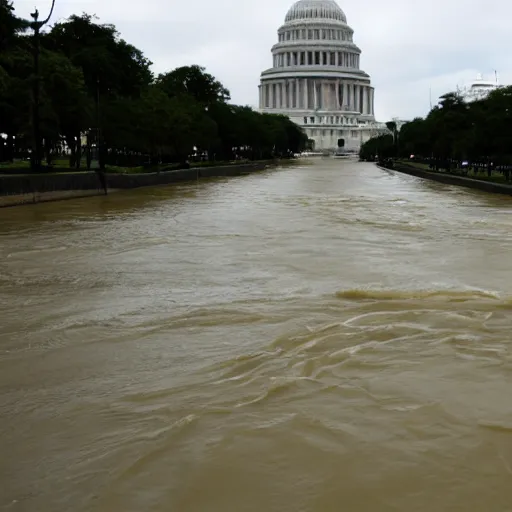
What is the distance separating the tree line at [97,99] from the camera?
4394cm

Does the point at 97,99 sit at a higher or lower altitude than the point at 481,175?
higher

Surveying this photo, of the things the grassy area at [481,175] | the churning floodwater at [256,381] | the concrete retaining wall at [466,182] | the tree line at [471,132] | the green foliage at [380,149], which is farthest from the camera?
the green foliage at [380,149]

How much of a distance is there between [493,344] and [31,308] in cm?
610

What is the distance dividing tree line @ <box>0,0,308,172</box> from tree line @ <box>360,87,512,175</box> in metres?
18.8

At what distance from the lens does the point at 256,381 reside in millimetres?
8102

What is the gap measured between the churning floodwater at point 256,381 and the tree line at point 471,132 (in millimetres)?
32503

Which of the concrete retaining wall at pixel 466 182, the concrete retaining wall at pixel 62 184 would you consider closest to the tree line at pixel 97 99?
the concrete retaining wall at pixel 62 184

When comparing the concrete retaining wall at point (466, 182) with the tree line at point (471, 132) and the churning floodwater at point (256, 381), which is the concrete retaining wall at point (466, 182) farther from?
the churning floodwater at point (256, 381)

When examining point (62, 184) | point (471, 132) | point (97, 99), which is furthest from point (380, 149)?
point (62, 184)

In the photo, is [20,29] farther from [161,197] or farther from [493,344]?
[493,344]

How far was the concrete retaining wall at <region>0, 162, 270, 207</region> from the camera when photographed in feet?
104

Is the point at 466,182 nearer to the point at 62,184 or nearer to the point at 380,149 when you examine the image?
the point at 62,184

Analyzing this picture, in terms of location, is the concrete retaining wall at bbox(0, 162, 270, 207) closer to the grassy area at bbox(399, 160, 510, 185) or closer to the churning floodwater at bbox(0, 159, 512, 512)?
the churning floodwater at bbox(0, 159, 512, 512)

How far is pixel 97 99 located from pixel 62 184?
13903 millimetres
